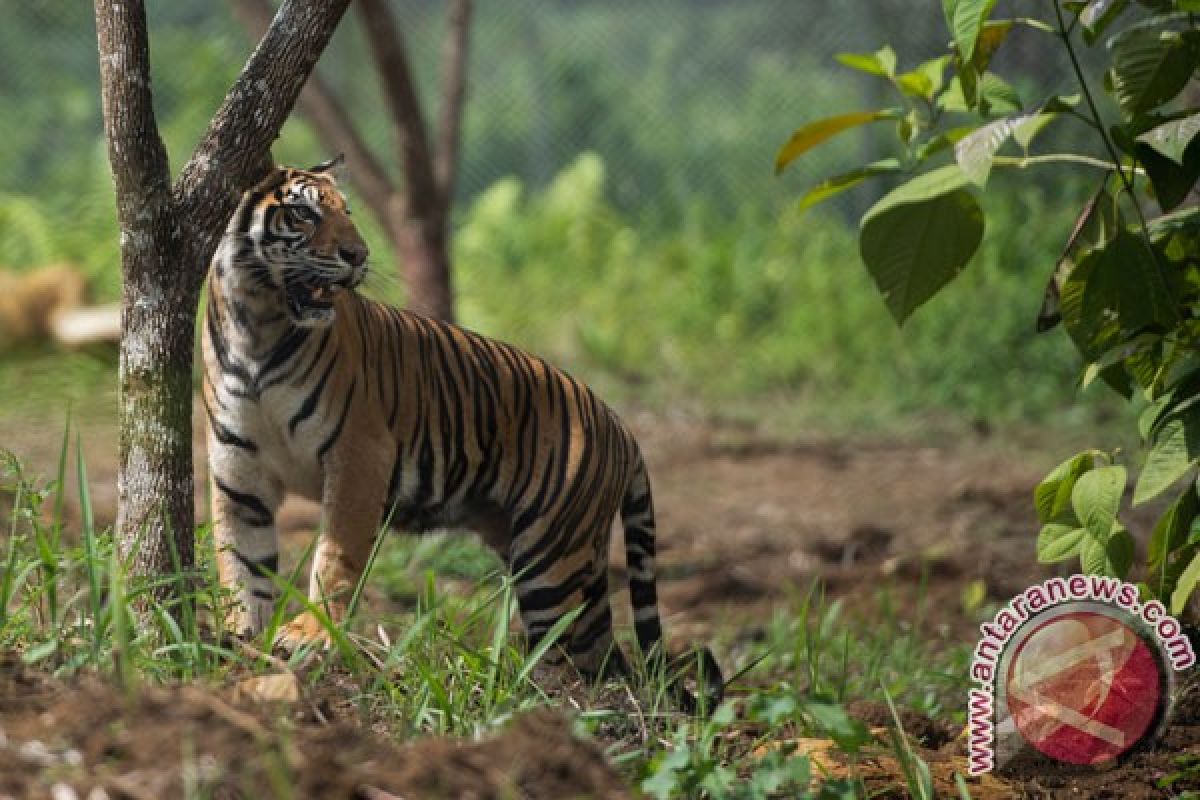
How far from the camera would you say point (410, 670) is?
3174mm

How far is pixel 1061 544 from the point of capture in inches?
141

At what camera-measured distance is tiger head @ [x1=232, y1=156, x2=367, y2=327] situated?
13.4ft

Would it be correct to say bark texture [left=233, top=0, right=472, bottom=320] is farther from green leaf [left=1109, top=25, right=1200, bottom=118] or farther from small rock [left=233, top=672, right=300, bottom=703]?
small rock [left=233, top=672, right=300, bottom=703]

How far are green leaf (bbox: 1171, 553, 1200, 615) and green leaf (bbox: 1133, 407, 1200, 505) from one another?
0.16m

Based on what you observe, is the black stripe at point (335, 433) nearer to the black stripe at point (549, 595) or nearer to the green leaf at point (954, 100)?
the black stripe at point (549, 595)

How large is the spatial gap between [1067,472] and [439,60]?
37.0ft

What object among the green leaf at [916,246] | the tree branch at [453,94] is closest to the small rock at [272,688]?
the green leaf at [916,246]

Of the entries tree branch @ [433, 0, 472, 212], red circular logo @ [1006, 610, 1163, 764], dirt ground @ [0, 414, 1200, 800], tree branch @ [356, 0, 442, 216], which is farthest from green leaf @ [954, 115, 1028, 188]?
tree branch @ [433, 0, 472, 212]

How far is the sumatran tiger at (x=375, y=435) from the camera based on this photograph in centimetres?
415

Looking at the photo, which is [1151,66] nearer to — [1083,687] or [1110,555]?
[1110,555]

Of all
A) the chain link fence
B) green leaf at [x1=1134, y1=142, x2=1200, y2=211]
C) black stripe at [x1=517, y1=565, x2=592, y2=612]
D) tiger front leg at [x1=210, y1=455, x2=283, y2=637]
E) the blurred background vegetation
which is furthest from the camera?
the chain link fence

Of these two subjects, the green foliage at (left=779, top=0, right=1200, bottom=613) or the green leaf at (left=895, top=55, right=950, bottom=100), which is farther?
the green leaf at (left=895, top=55, right=950, bottom=100)

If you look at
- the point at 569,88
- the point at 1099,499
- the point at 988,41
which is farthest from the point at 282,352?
the point at 569,88

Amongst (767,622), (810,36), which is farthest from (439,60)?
(767,622)
